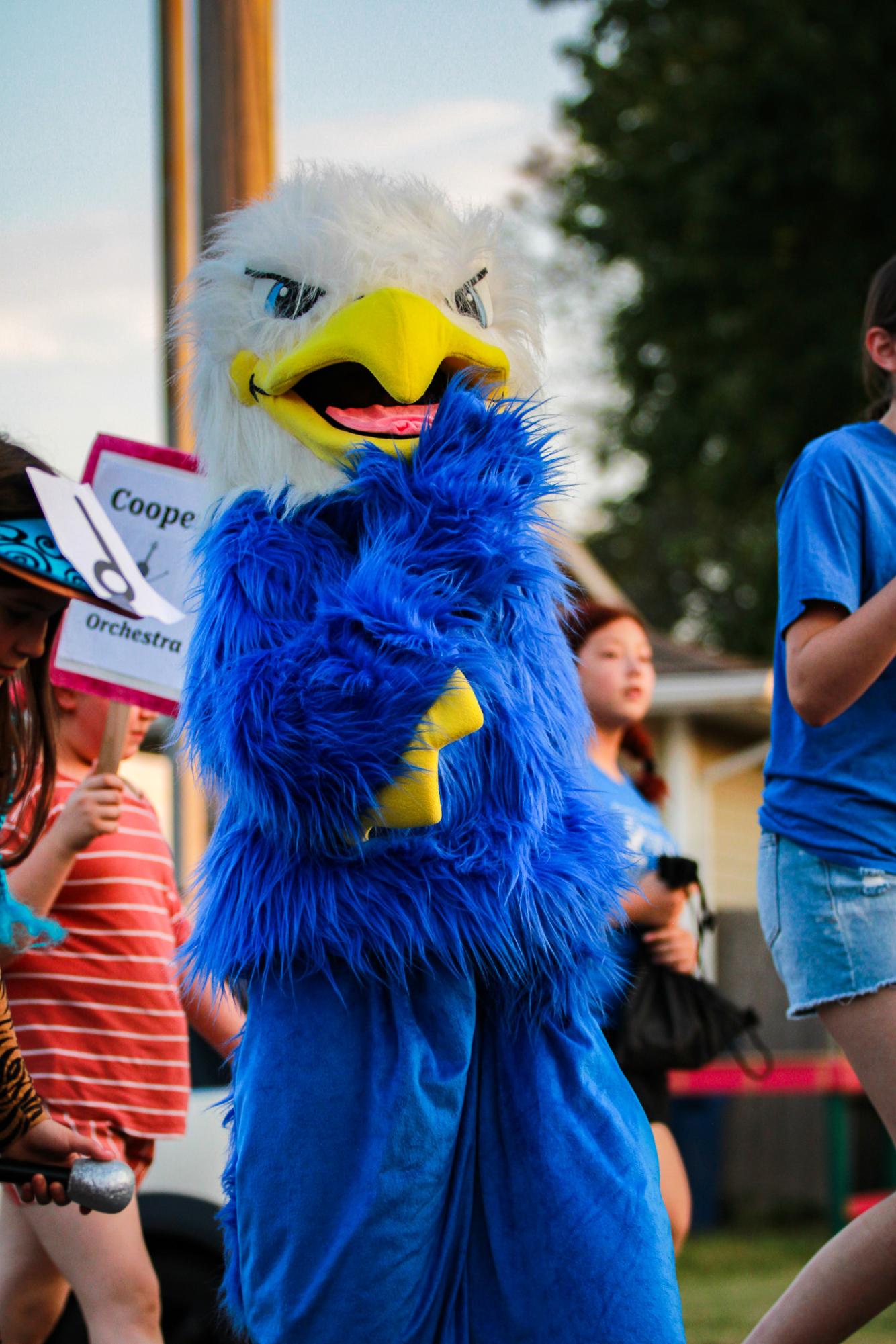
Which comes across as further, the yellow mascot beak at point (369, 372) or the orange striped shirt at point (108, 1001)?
the orange striped shirt at point (108, 1001)

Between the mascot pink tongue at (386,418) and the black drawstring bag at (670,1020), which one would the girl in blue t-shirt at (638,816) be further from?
the mascot pink tongue at (386,418)

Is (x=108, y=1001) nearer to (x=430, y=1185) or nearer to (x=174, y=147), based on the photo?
(x=430, y=1185)

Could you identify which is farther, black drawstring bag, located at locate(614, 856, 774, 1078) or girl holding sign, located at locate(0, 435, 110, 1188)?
black drawstring bag, located at locate(614, 856, 774, 1078)

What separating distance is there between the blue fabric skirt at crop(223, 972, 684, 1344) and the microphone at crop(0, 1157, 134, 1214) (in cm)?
17

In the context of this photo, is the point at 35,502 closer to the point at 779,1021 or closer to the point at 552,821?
the point at 552,821

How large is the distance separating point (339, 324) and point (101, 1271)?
178 centimetres

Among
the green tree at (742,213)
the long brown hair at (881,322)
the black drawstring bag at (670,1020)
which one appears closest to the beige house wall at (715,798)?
the green tree at (742,213)

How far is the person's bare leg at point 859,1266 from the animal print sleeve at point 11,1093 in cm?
129

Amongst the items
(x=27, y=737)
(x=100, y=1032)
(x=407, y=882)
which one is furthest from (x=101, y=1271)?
(x=407, y=882)

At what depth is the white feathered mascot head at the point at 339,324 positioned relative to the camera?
2361 millimetres

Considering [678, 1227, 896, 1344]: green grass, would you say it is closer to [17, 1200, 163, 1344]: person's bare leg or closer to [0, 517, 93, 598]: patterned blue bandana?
[17, 1200, 163, 1344]: person's bare leg

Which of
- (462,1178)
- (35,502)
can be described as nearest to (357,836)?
(462,1178)

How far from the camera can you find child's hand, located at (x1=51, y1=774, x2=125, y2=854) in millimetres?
2965

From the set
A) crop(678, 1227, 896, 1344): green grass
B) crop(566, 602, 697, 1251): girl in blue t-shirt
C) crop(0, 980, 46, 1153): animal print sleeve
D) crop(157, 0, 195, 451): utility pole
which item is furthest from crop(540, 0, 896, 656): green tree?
crop(0, 980, 46, 1153): animal print sleeve
